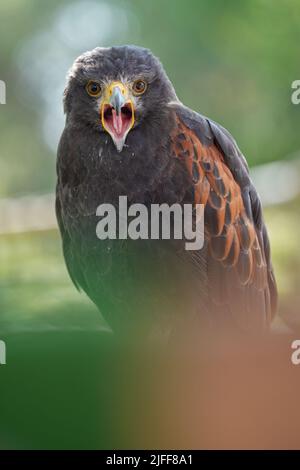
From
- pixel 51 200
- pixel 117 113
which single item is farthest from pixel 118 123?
pixel 51 200

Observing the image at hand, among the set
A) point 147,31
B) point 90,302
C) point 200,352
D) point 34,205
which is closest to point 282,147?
point 147,31

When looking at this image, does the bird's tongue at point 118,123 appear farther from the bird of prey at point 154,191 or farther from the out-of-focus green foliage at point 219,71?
the out-of-focus green foliage at point 219,71

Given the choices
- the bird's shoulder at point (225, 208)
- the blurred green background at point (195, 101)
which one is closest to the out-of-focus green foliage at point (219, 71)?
the blurred green background at point (195, 101)

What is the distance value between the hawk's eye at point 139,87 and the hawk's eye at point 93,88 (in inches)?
3.2

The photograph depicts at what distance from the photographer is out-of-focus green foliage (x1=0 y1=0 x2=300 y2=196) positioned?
15.3ft

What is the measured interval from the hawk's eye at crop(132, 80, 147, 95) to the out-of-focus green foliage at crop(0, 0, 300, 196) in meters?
2.97

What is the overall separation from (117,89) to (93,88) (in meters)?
0.12

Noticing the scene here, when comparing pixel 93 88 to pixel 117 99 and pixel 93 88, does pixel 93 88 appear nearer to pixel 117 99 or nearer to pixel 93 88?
pixel 93 88

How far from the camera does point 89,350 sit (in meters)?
0.51

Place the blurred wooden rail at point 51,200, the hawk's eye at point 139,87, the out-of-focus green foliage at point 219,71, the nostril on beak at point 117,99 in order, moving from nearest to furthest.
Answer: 1. the nostril on beak at point 117,99
2. the hawk's eye at point 139,87
3. the blurred wooden rail at point 51,200
4. the out-of-focus green foliage at point 219,71

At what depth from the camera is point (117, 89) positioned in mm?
1440

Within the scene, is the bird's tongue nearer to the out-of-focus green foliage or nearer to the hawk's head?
the hawk's head

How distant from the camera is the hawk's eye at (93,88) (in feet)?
5.00

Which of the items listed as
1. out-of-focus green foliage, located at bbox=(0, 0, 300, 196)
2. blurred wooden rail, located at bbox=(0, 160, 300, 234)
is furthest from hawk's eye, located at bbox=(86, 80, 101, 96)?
out-of-focus green foliage, located at bbox=(0, 0, 300, 196)
